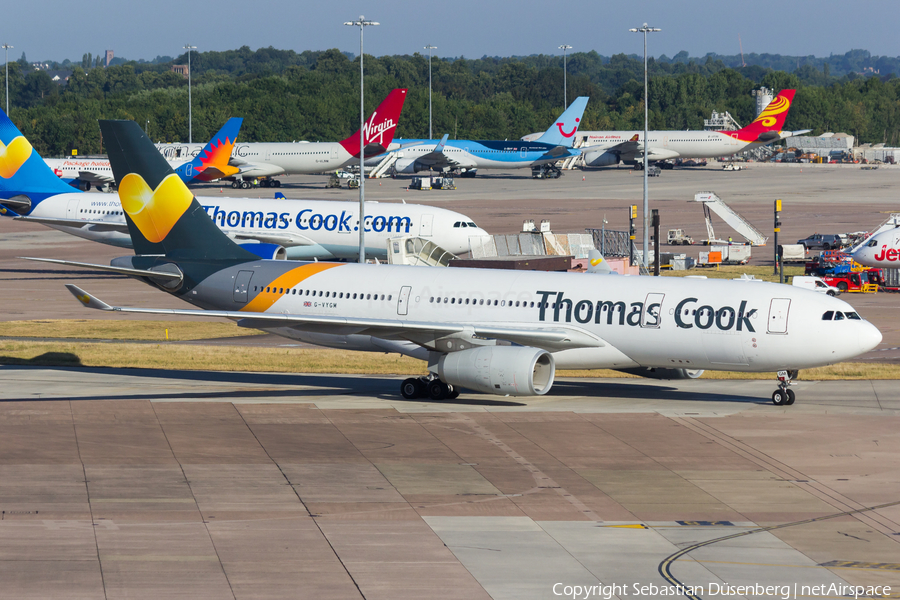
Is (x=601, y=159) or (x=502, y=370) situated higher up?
(x=601, y=159)

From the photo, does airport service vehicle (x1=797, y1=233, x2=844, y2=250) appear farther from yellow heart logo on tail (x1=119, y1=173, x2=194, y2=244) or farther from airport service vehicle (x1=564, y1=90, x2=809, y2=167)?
airport service vehicle (x1=564, y1=90, x2=809, y2=167)

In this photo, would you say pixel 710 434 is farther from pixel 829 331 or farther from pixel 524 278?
pixel 524 278

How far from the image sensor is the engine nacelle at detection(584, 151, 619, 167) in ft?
556

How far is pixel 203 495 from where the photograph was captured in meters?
24.5

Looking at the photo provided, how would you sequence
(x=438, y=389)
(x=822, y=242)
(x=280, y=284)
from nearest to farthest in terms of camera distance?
(x=438, y=389), (x=280, y=284), (x=822, y=242)

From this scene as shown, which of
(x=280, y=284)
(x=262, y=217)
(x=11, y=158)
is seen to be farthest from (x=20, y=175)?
(x=280, y=284)

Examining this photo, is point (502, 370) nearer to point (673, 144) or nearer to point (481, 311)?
point (481, 311)

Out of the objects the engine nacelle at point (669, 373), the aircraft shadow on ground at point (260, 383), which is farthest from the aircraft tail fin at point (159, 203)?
the engine nacelle at point (669, 373)

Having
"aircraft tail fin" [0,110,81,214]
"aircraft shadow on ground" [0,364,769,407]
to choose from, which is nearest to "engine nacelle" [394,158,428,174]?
"aircraft tail fin" [0,110,81,214]

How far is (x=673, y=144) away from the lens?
17138 centimetres

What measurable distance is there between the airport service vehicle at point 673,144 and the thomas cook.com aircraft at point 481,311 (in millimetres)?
132515

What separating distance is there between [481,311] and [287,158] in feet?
342

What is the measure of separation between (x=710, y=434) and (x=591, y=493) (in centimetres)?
697

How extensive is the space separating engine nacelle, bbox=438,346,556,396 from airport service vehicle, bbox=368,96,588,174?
115266mm
